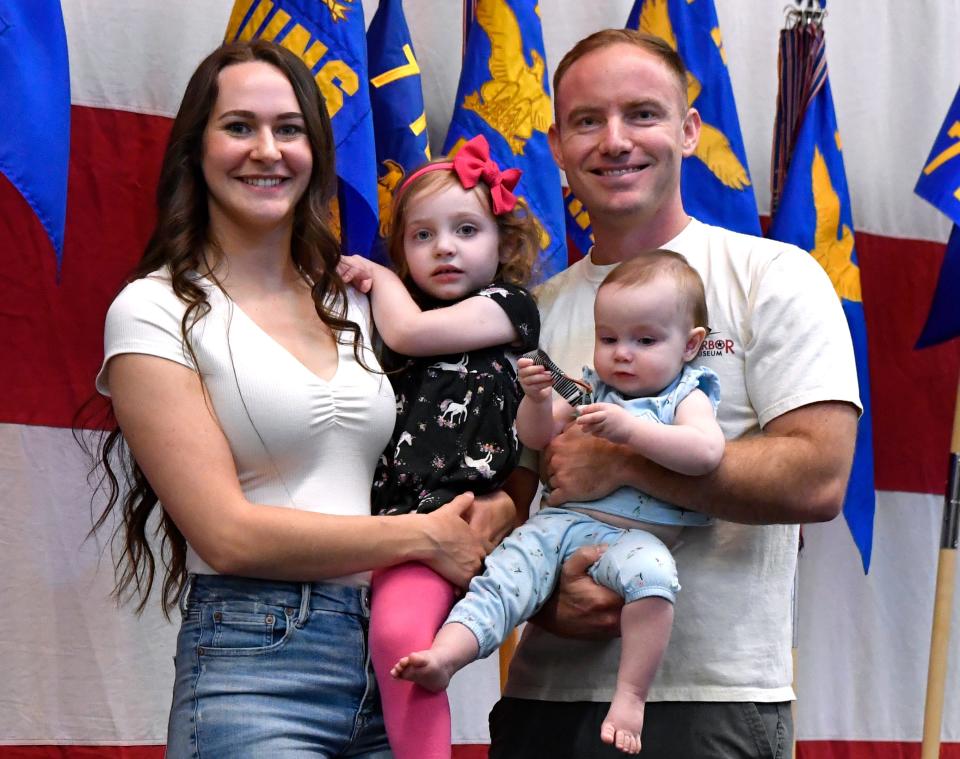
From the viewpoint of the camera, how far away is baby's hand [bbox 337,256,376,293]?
210cm

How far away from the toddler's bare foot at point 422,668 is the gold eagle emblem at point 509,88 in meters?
1.46

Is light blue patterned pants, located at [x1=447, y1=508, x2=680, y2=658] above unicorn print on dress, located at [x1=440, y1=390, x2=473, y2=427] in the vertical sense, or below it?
below

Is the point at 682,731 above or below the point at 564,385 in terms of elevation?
below

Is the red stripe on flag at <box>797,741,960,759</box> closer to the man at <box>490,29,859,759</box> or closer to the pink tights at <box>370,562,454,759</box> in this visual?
the man at <box>490,29,859,759</box>

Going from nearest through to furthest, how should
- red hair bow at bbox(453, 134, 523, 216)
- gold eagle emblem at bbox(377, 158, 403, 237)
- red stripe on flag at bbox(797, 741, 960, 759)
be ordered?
red hair bow at bbox(453, 134, 523, 216) → gold eagle emblem at bbox(377, 158, 403, 237) → red stripe on flag at bbox(797, 741, 960, 759)

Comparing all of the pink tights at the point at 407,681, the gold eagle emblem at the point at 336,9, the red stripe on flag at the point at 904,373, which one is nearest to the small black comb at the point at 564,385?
the pink tights at the point at 407,681

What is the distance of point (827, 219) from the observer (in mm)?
3297

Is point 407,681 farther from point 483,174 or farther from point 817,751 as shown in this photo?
point 817,751

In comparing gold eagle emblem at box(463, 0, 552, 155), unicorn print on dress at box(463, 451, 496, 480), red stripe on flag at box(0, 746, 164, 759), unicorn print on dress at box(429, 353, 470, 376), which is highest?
gold eagle emblem at box(463, 0, 552, 155)

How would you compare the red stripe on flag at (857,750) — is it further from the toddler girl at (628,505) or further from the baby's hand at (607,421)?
the baby's hand at (607,421)

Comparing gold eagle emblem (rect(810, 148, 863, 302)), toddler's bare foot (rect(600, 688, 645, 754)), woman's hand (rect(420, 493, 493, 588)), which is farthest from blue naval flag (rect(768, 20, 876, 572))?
toddler's bare foot (rect(600, 688, 645, 754))

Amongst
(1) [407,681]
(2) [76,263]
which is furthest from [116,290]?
(1) [407,681]

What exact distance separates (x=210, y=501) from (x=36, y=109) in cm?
95

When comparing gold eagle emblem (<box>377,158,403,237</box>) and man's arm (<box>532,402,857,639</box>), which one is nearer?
man's arm (<box>532,402,857,639</box>)
